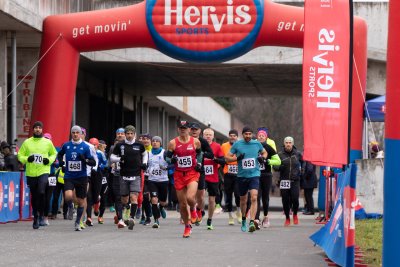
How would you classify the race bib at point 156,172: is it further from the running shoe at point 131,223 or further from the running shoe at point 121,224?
the running shoe at point 131,223

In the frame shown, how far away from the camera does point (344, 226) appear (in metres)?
10.9

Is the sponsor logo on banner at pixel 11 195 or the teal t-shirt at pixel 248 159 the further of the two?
the sponsor logo on banner at pixel 11 195

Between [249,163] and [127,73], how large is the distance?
58.4ft

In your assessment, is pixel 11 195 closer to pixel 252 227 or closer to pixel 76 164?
pixel 76 164

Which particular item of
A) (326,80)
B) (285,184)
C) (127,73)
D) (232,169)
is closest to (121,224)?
(232,169)

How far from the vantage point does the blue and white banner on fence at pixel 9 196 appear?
2167 centimetres

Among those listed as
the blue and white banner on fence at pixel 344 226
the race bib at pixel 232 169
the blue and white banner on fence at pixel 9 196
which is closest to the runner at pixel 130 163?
the race bib at pixel 232 169

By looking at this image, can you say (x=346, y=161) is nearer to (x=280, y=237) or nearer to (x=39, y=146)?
(x=280, y=237)

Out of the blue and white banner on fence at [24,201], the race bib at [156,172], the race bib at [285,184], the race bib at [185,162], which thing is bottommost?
the blue and white banner on fence at [24,201]

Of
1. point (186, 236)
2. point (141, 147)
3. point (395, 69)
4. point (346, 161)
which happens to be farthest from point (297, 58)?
point (395, 69)

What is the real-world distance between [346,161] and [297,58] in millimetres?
17614

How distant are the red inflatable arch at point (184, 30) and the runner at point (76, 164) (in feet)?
21.2

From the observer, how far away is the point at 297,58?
3131 centimetres

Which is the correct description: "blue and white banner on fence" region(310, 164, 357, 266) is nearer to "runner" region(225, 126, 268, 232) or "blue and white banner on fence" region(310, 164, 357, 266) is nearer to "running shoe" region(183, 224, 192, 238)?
"running shoe" region(183, 224, 192, 238)
